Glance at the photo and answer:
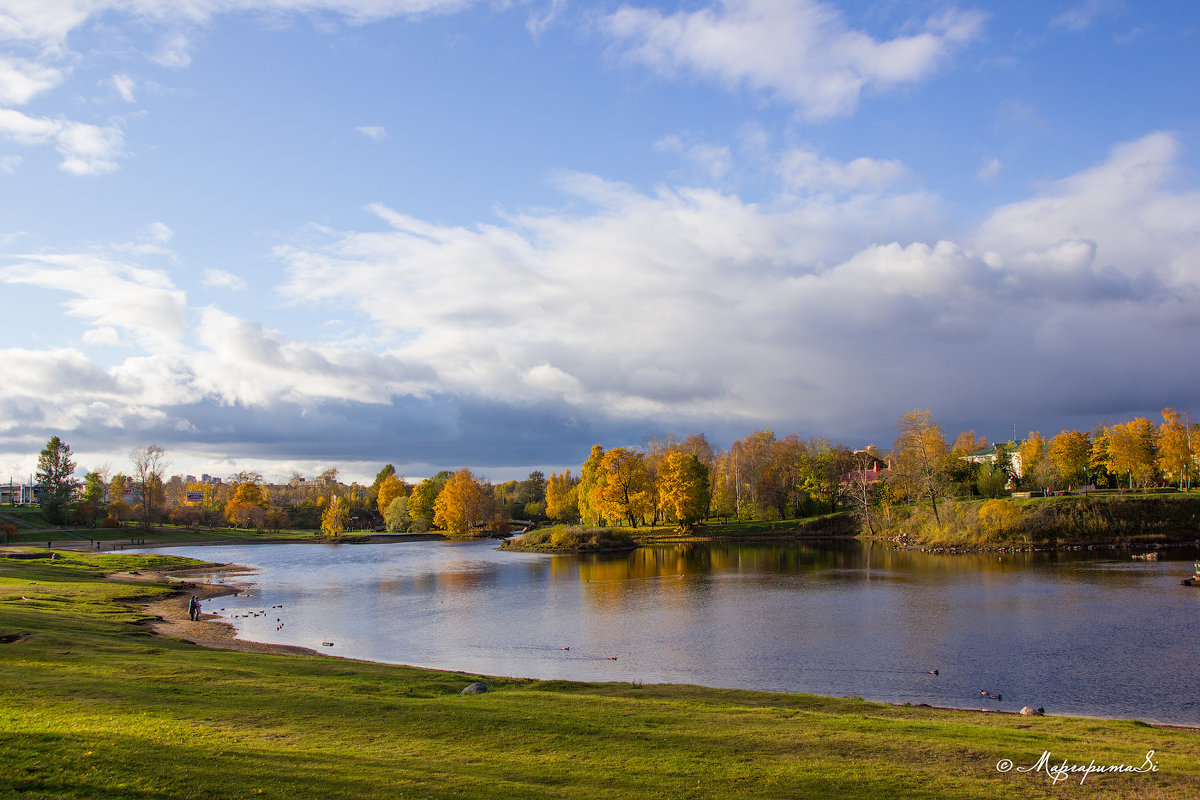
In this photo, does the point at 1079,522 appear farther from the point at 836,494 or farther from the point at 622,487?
the point at 622,487

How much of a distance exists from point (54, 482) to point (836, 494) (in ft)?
469

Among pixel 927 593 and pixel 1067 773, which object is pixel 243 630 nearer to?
pixel 1067 773

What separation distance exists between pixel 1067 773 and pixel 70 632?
33.0 metres

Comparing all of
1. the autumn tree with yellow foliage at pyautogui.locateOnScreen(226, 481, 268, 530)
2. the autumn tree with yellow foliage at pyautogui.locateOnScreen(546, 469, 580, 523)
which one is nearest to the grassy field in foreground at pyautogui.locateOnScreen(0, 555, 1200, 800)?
the autumn tree with yellow foliage at pyautogui.locateOnScreen(546, 469, 580, 523)

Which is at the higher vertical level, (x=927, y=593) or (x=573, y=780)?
(x=573, y=780)

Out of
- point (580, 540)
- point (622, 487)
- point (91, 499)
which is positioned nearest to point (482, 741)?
point (580, 540)

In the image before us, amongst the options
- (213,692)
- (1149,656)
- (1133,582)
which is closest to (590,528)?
(1133,582)

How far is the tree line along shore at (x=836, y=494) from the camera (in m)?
87.7

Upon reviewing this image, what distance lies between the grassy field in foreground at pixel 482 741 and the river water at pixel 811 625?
6319mm

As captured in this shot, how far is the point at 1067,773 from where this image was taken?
13.6m

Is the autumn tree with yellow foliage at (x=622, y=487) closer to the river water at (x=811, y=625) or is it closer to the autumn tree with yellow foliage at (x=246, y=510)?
the river water at (x=811, y=625)

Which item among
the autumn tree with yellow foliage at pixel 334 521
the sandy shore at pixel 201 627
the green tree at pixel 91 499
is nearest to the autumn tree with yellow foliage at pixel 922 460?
the sandy shore at pixel 201 627

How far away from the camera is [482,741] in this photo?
15.3m

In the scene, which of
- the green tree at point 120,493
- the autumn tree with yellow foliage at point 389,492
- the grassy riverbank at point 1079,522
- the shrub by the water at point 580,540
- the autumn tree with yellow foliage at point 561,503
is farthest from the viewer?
the autumn tree with yellow foliage at point 389,492
